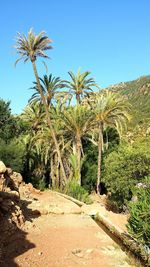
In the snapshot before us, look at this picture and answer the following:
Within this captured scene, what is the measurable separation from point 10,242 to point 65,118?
53.3 ft

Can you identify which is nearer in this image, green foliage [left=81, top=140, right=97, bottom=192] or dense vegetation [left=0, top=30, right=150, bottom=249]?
dense vegetation [left=0, top=30, right=150, bottom=249]

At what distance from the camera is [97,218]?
648 inches

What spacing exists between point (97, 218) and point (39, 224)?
3.92 metres

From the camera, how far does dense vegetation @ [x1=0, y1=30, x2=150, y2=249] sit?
73.0 feet

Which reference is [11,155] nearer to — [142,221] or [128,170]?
[128,170]

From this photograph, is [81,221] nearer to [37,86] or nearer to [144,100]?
[37,86]

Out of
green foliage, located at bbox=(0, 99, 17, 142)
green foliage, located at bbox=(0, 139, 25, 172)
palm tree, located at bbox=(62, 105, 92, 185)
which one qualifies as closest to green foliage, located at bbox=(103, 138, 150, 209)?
palm tree, located at bbox=(62, 105, 92, 185)

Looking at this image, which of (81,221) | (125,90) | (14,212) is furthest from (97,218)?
(125,90)

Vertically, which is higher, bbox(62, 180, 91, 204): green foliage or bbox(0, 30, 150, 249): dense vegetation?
bbox(0, 30, 150, 249): dense vegetation

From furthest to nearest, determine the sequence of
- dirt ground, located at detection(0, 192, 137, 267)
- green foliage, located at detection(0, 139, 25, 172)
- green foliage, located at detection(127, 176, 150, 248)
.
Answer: green foliage, located at detection(0, 139, 25, 172), green foliage, located at detection(127, 176, 150, 248), dirt ground, located at detection(0, 192, 137, 267)

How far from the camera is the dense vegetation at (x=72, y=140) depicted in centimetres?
2225

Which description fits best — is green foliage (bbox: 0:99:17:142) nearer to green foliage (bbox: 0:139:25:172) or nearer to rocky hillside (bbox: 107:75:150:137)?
green foliage (bbox: 0:139:25:172)

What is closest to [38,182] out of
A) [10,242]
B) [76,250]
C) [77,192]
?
[77,192]

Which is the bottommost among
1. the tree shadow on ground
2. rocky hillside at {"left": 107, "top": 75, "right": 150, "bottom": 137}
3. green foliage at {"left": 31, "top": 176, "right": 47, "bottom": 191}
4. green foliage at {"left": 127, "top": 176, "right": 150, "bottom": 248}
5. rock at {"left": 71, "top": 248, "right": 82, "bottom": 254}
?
rock at {"left": 71, "top": 248, "right": 82, "bottom": 254}
